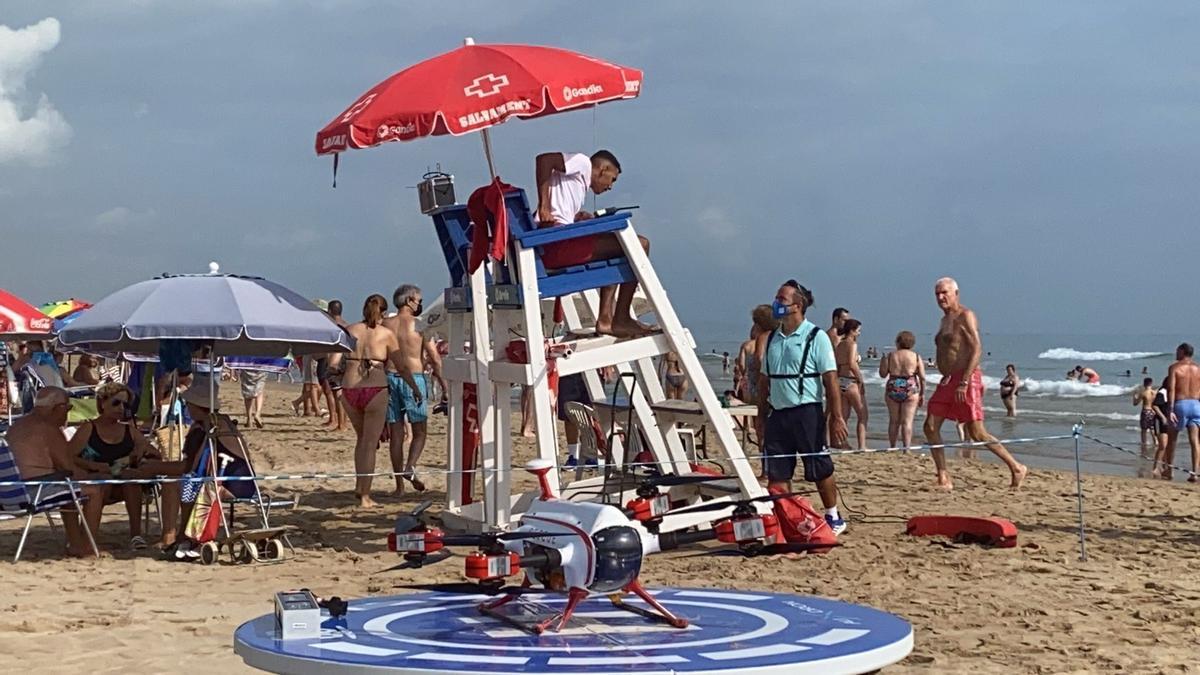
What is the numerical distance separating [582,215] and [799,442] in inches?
80.9

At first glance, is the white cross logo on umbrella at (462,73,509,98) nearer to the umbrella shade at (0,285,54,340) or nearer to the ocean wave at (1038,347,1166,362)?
the umbrella shade at (0,285,54,340)

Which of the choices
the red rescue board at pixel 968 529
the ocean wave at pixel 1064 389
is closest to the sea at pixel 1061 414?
the ocean wave at pixel 1064 389

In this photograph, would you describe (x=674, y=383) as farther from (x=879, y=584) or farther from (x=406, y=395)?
(x=879, y=584)

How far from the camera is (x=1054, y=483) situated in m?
13.9

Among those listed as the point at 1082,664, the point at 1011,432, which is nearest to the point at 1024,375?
the point at 1011,432

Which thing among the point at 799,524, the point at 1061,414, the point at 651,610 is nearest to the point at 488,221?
the point at 799,524

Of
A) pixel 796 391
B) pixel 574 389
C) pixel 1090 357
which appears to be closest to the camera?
pixel 796 391

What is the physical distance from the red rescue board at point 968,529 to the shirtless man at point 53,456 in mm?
5544

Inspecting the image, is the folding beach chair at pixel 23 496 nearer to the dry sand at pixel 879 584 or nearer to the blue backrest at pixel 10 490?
the blue backrest at pixel 10 490

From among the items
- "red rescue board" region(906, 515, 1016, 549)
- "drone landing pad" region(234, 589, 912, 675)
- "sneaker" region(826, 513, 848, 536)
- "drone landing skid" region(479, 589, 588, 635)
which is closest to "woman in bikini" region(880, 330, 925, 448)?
"red rescue board" region(906, 515, 1016, 549)

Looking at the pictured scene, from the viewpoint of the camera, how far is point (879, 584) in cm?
840

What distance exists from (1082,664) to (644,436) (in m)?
4.11

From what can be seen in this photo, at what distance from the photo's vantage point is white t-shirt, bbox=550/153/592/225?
9352 millimetres

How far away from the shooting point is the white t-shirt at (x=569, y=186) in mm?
9352
